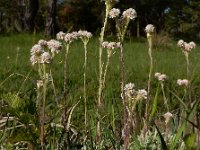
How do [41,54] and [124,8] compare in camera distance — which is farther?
[124,8]

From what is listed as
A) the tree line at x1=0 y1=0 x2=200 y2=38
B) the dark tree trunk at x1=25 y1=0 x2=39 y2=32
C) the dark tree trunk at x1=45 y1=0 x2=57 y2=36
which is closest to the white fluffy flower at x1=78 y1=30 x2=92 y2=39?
the dark tree trunk at x1=45 y1=0 x2=57 y2=36

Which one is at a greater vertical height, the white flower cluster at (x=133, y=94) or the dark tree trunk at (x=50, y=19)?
the white flower cluster at (x=133, y=94)

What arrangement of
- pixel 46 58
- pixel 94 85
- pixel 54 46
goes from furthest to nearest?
pixel 94 85 < pixel 54 46 < pixel 46 58

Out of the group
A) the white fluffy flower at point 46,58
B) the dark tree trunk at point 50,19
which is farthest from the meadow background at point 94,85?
the white fluffy flower at point 46,58

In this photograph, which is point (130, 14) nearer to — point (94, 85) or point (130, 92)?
point (130, 92)

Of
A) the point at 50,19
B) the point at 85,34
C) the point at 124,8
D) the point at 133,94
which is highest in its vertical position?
the point at 85,34

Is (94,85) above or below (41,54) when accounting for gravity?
below

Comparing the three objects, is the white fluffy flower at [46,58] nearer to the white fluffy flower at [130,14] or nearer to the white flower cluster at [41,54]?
the white flower cluster at [41,54]

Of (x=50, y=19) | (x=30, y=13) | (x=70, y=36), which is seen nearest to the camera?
(x=70, y=36)

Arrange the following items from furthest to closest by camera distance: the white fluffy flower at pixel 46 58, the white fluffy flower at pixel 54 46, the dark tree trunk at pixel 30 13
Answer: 1. the dark tree trunk at pixel 30 13
2. the white fluffy flower at pixel 54 46
3. the white fluffy flower at pixel 46 58

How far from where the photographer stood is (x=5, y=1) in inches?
1238

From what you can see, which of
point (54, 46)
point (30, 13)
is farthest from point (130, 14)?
point (30, 13)

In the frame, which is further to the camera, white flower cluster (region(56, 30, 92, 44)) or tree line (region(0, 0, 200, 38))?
tree line (region(0, 0, 200, 38))

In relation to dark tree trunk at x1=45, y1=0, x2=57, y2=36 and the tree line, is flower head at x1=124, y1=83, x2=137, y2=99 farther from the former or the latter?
the tree line
